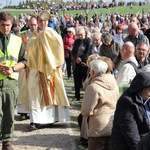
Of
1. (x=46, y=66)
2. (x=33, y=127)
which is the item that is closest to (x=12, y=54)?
(x=46, y=66)

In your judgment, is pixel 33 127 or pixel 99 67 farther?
pixel 33 127

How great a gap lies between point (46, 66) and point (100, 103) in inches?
91.6

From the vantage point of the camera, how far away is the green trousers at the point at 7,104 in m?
5.50

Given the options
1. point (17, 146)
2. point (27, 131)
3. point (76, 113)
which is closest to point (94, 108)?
point (17, 146)

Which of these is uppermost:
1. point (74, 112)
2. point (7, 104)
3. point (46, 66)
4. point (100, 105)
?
point (46, 66)

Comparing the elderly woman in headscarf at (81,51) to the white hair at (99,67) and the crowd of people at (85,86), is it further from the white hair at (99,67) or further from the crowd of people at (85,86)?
the white hair at (99,67)

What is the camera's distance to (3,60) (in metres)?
5.49

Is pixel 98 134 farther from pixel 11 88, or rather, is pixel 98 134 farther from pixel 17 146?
pixel 17 146

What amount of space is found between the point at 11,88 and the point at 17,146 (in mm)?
1310

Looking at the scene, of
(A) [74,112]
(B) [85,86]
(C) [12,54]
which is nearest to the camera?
(C) [12,54]

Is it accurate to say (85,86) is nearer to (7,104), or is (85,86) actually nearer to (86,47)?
(7,104)

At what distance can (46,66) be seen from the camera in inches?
280

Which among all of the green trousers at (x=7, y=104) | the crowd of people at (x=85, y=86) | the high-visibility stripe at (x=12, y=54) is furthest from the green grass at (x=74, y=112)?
the high-visibility stripe at (x=12, y=54)

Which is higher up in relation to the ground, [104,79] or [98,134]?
[104,79]
